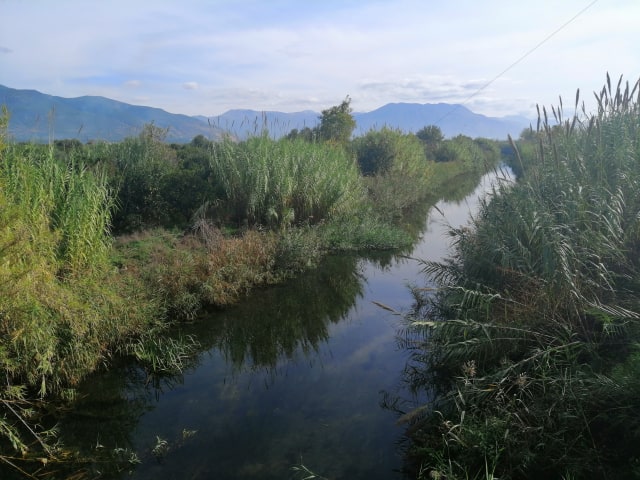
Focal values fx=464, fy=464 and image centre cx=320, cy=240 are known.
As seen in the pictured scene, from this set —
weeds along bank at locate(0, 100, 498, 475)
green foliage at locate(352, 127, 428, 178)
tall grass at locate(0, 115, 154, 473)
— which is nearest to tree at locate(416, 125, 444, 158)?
green foliage at locate(352, 127, 428, 178)

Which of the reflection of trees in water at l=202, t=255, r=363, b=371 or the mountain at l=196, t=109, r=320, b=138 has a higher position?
the mountain at l=196, t=109, r=320, b=138

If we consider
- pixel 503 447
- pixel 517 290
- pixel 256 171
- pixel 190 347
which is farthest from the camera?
pixel 256 171

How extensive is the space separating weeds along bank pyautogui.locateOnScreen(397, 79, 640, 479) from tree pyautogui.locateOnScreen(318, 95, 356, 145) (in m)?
22.2

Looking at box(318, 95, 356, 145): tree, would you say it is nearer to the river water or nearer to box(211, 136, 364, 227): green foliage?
box(211, 136, 364, 227): green foliage

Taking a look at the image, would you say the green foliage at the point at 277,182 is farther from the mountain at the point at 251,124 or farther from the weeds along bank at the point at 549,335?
the weeds along bank at the point at 549,335

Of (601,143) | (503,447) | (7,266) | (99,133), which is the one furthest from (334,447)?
(99,133)

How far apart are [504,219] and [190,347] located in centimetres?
541

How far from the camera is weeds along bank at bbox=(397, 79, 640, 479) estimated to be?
13.3 feet

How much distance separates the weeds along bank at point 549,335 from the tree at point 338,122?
22.2m

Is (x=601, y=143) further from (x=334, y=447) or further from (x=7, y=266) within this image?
(x=7, y=266)

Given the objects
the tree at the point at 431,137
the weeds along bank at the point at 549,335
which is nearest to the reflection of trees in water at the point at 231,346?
the weeds along bank at the point at 549,335

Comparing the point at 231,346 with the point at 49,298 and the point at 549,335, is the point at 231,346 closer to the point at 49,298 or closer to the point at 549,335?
the point at 49,298

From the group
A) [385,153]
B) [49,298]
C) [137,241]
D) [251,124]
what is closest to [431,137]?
[385,153]

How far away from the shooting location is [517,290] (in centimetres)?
595
